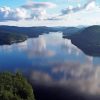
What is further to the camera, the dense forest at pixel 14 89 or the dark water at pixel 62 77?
the dark water at pixel 62 77

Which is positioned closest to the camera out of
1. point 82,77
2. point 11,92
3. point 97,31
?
point 11,92

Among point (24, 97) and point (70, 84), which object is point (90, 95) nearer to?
point (70, 84)

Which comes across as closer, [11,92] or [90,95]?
[11,92]

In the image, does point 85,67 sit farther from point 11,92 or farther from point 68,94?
point 11,92

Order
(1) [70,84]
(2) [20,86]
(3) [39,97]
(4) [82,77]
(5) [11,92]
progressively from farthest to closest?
(4) [82,77], (1) [70,84], (3) [39,97], (2) [20,86], (5) [11,92]

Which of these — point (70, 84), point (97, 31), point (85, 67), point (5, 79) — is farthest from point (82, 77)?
point (97, 31)

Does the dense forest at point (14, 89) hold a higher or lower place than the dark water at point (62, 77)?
higher

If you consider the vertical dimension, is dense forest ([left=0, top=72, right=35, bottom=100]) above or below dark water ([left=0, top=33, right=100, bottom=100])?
above

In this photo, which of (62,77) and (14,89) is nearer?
(14,89)

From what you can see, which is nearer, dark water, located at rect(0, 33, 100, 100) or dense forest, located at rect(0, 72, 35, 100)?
dense forest, located at rect(0, 72, 35, 100)

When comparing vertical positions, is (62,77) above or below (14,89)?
below

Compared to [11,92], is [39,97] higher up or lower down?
lower down
